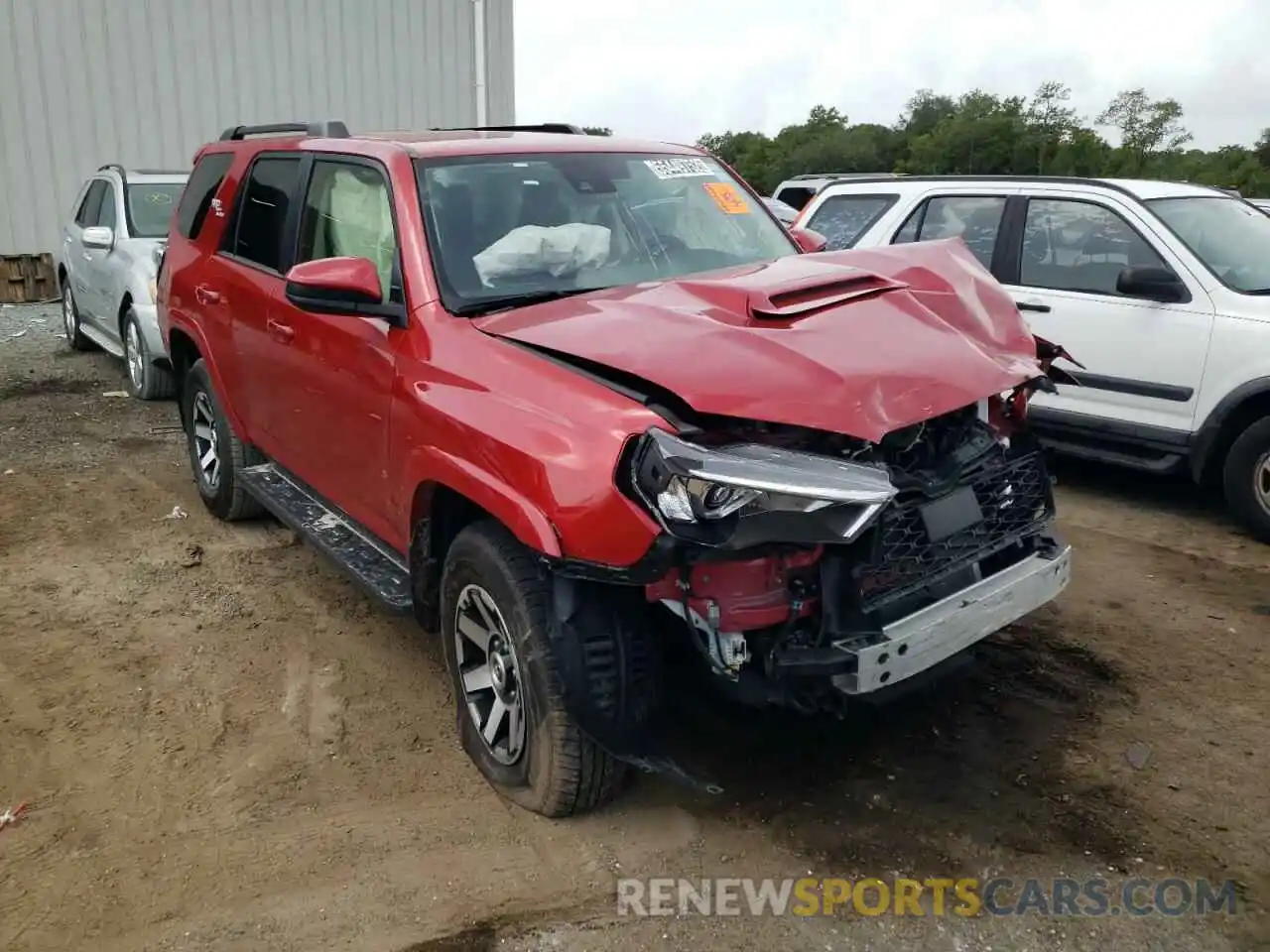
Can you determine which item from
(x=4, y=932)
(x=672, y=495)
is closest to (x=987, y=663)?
(x=672, y=495)

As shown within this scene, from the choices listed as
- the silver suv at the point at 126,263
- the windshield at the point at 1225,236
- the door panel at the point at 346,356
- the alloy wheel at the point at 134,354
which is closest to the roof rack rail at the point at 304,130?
the door panel at the point at 346,356

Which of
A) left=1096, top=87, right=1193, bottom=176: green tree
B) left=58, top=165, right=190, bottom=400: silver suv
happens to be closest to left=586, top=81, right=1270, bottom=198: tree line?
left=1096, top=87, right=1193, bottom=176: green tree

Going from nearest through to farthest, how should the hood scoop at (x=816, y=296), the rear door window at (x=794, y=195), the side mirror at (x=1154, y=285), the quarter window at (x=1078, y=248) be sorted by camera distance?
the hood scoop at (x=816, y=296) → the side mirror at (x=1154, y=285) → the quarter window at (x=1078, y=248) → the rear door window at (x=794, y=195)

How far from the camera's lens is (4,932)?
9.00ft

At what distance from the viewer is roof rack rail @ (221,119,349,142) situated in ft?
15.1

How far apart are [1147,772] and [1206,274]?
10.7ft

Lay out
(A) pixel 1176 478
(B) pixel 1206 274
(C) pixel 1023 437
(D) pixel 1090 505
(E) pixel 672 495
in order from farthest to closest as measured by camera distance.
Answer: (A) pixel 1176 478 → (D) pixel 1090 505 → (B) pixel 1206 274 → (C) pixel 1023 437 → (E) pixel 672 495

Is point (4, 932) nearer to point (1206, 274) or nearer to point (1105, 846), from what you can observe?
point (1105, 846)

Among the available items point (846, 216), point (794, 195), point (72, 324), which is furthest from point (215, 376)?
point (794, 195)

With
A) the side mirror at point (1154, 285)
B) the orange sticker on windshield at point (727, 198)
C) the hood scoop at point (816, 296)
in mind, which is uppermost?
the orange sticker on windshield at point (727, 198)

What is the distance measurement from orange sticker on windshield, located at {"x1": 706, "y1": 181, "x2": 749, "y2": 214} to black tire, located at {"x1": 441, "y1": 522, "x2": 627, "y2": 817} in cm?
194

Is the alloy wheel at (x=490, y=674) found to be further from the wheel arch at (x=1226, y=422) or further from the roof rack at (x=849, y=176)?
the roof rack at (x=849, y=176)

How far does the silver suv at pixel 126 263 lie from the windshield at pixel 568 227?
509cm

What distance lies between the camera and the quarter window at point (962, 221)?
6.53 metres
